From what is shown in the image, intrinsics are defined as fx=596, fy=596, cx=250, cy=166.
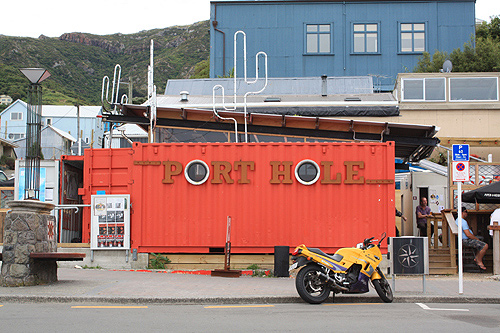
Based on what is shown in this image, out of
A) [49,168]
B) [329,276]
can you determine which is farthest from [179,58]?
[329,276]

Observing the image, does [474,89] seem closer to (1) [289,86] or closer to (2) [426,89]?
(2) [426,89]

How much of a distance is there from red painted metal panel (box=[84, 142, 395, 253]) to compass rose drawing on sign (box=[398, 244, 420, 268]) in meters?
3.22

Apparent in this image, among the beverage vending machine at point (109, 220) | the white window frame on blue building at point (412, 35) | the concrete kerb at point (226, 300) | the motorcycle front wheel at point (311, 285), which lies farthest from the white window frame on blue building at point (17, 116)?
the motorcycle front wheel at point (311, 285)

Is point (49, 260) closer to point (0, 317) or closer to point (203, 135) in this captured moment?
point (0, 317)

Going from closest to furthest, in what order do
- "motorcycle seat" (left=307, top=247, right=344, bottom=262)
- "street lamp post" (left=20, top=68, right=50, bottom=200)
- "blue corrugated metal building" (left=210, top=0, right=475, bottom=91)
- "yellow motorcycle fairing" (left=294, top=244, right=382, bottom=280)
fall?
"yellow motorcycle fairing" (left=294, top=244, right=382, bottom=280) < "motorcycle seat" (left=307, top=247, right=344, bottom=262) < "street lamp post" (left=20, top=68, right=50, bottom=200) < "blue corrugated metal building" (left=210, top=0, right=475, bottom=91)

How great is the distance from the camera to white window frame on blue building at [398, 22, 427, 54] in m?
38.2

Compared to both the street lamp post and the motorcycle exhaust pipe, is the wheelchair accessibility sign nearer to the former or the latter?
the motorcycle exhaust pipe

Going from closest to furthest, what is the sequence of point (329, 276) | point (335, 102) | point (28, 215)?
point (329, 276) < point (28, 215) < point (335, 102)

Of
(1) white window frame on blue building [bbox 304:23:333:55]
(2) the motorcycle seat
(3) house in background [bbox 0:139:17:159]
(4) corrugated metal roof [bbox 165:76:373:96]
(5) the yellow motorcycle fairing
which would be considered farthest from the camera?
(3) house in background [bbox 0:139:17:159]

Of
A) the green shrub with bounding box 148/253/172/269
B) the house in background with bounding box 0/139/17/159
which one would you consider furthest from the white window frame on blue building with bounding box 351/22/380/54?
the house in background with bounding box 0/139/17/159

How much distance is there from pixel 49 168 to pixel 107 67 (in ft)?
417

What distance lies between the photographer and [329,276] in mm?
10367

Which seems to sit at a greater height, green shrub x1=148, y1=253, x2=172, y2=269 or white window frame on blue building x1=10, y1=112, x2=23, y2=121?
white window frame on blue building x1=10, y1=112, x2=23, y2=121

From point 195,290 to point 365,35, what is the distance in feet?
99.4
